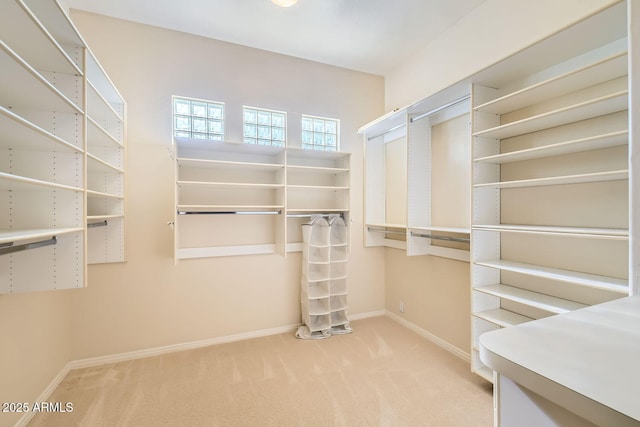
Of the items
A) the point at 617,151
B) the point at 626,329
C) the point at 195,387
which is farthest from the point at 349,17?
the point at 195,387

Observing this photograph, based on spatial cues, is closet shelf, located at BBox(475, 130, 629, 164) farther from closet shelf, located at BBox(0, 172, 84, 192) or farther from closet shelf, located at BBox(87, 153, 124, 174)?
closet shelf, located at BBox(87, 153, 124, 174)

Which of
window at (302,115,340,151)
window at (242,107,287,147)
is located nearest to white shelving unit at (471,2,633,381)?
window at (302,115,340,151)

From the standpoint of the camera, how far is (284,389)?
220 cm

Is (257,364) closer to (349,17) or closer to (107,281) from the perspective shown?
(107,281)

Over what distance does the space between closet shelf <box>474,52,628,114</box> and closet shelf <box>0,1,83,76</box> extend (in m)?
2.55

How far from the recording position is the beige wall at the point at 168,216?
262 cm

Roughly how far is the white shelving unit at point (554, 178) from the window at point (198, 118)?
250 centimetres

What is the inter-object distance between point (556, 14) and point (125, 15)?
3579 millimetres

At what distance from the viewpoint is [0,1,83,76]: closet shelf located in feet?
3.78

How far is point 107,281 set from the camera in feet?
8.59

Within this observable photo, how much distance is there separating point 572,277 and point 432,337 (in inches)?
67.0

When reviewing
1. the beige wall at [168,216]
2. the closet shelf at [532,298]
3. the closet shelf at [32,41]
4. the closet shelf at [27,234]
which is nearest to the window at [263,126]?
the beige wall at [168,216]

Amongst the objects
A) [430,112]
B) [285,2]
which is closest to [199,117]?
[285,2]

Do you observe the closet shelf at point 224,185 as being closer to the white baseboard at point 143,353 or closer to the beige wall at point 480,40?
the white baseboard at point 143,353
